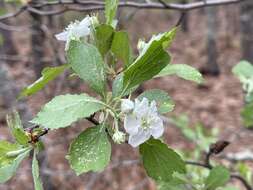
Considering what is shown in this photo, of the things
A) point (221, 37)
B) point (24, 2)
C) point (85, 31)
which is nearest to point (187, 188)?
point (85, 31)

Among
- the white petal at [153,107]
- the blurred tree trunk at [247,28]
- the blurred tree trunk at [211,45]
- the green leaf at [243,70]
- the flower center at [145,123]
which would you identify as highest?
the white petal at [153,107]

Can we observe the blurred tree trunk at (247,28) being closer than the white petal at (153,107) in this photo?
No

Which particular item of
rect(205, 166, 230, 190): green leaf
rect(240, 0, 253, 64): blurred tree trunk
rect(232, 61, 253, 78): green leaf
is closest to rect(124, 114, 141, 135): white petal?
rect(205, 166, 230, 190): green leaf

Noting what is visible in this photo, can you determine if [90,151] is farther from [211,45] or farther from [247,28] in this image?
[211,45]

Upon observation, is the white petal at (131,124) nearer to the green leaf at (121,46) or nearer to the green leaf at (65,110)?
the green leaf at (65,110)

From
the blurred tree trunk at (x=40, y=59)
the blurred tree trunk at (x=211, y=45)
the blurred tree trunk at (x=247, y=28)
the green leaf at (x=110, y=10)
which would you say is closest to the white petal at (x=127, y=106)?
the green leaf at (x=110, y=10)

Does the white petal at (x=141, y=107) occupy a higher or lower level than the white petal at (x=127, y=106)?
lower

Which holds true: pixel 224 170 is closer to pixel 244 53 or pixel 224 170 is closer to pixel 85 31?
pixel 85 31

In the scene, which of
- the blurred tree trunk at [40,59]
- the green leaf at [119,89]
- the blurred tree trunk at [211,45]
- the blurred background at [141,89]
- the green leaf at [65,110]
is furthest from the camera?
the blurred tree trunk at [211,45]

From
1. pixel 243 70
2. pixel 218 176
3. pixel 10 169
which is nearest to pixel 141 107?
pixel 10 169
